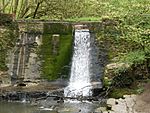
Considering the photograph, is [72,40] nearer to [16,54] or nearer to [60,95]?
[16,54]

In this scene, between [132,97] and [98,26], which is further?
[98,26]

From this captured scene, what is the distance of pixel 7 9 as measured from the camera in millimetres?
34250

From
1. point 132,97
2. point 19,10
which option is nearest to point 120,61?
point 132,97

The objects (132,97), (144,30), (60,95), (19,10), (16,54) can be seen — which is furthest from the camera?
(19,10)

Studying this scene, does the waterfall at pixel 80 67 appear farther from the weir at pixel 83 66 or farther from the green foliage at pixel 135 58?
the green foliage at pixel 135 58

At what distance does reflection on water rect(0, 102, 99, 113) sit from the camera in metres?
18.9

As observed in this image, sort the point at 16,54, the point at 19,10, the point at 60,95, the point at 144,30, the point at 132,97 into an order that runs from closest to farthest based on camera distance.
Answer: the point at 132,97 < the point at 144,30 < the point at 60,95 < the point at 16,54 < the point at 19,10

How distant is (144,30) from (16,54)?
8372mm

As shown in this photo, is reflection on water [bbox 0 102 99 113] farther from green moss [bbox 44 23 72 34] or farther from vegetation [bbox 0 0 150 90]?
green moss [bbox 44 23 72 34]

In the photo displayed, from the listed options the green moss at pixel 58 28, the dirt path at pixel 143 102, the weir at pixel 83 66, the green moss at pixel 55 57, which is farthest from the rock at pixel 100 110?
Answer: the green moss at pixel 58 28

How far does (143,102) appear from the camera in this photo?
17797 millimetres

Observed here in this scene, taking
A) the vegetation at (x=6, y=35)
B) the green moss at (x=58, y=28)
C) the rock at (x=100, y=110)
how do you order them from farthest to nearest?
1. the green moss at (x=58, y=28)
2. the vegetation at (x=6, y=35)
3. the rock at (x=100, y=110)

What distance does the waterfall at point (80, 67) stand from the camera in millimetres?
22594

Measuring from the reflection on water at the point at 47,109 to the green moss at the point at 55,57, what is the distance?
13.1ft
